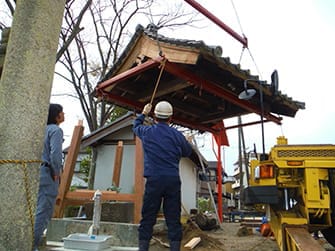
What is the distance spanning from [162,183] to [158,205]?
274 millimetres

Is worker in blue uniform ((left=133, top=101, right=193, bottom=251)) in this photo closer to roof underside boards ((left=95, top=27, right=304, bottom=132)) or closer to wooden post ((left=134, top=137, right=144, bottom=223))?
roof underside boards ((left=95, top=27, right=304, bottom=132))

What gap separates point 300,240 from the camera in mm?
3479

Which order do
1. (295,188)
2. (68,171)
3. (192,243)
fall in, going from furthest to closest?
1. (68,171)
2. (192,243)
3. (295,188)

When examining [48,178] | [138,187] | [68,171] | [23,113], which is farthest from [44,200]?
[68,171]

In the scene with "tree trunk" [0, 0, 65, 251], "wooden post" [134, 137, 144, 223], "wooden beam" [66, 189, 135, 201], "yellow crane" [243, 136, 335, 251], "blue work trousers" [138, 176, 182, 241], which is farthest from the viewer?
"wooden beam" [66, 189, 135, 201]

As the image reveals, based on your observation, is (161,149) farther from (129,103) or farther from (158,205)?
(129,103)

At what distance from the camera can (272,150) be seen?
423 centimetres

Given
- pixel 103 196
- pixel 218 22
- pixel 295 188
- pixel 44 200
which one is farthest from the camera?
pixel 218 22

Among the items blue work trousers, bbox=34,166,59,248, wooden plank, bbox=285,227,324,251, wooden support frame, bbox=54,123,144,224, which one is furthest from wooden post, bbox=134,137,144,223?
wooden plank, bbox=285,227,324,251

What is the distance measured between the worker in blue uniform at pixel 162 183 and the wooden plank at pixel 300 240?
1.36 metres

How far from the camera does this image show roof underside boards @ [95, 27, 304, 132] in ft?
15.1

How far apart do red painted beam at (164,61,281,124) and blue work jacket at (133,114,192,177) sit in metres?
1.23

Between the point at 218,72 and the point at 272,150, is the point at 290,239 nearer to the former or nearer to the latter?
the point at 272,150

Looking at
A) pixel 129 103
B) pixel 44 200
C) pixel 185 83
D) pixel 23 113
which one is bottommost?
pixel 44 200
